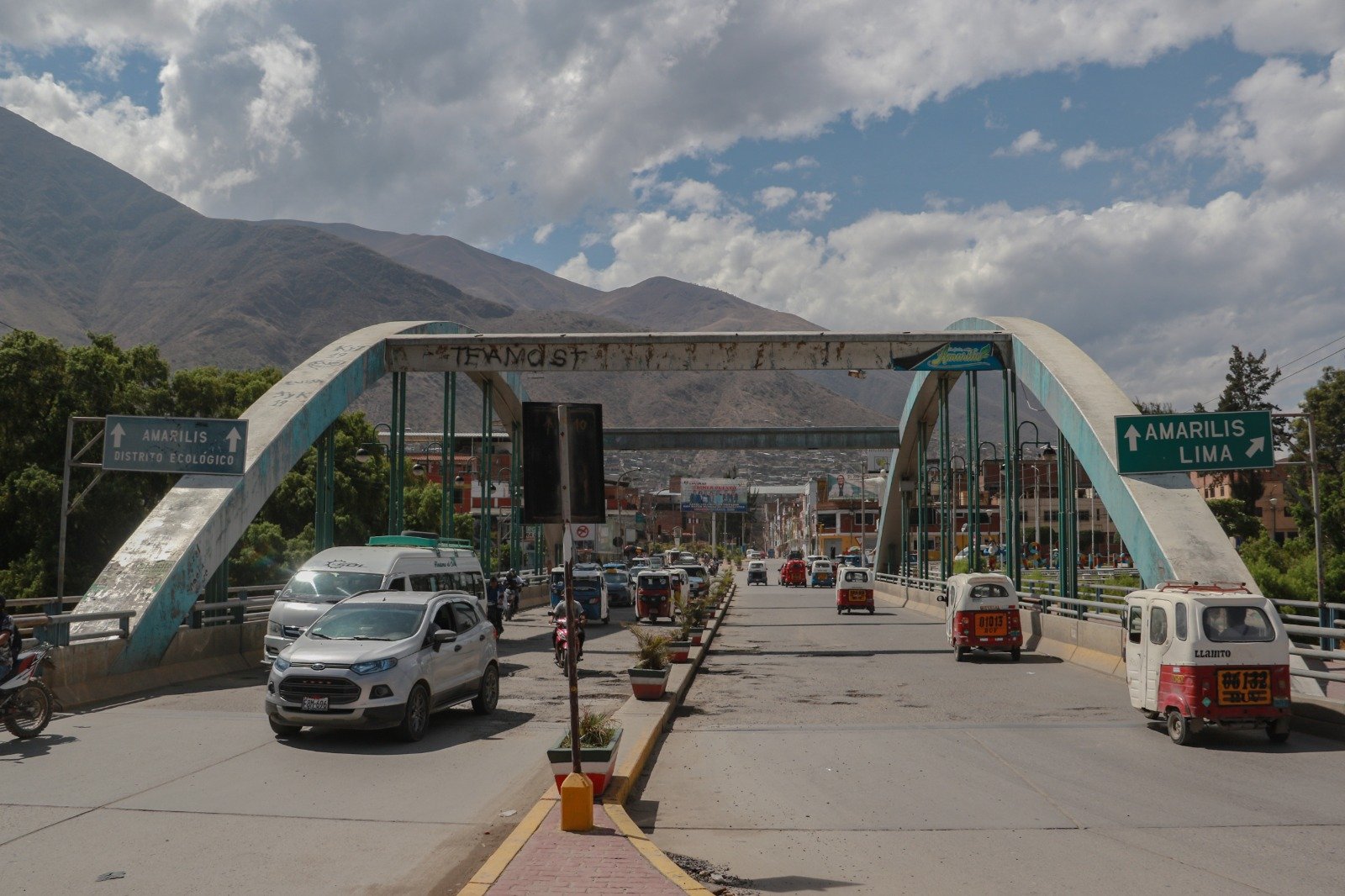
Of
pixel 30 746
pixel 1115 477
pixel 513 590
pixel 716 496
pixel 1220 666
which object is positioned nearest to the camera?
pixel 30 746

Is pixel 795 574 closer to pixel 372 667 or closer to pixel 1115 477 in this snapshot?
pixel 1115 477

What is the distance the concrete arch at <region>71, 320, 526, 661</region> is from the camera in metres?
17.8

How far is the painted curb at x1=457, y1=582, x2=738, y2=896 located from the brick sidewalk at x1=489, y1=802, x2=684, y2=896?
5 cm

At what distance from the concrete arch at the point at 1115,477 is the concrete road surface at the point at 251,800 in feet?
38.3

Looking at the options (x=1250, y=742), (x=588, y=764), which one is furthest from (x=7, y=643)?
(x=1250, y=742)

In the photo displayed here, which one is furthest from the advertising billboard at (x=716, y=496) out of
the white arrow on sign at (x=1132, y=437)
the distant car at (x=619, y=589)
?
the white arrow on sign at (x=1132, y=437)

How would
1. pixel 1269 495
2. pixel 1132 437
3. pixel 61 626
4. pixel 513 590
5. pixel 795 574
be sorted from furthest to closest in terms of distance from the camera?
pixel 1269 495 → pixel 795 574 → pixel 513 590 → pixel 1132 437 → pixel 61 626

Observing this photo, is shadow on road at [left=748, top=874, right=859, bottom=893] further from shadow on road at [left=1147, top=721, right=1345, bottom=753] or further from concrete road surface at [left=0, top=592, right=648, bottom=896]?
shadow on road at [left=1147, top=721, right=1345, bottom=753]

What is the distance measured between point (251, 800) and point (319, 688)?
9.25ft

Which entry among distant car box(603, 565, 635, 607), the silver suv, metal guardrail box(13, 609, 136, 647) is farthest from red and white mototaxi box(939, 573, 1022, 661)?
distant car box(603, 565, 635, 607)

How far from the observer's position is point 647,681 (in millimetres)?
14750

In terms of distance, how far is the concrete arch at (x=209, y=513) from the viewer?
58.3 ft

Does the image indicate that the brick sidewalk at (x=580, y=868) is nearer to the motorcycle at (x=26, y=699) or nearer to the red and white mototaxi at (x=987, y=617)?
the motorcycle at (x=26, y=699)

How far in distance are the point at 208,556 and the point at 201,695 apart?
4.25 metres
